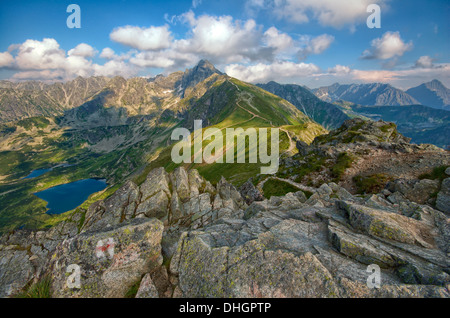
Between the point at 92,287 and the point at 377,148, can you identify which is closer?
the point at 92,287

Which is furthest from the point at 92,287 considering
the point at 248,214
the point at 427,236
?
the point at 427,236

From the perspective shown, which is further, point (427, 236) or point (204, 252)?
point (427, 236)

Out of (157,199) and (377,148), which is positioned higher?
(377,148)

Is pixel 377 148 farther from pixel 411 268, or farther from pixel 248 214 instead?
Answer: pixel 411 268

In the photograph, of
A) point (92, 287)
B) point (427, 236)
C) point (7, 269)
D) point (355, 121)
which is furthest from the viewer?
point (355, 121)

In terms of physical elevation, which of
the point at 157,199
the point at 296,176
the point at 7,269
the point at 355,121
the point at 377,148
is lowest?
the point at 7,269

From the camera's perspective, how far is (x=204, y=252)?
43.5ft

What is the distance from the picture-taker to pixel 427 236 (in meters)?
16.7

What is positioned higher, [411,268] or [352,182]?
[411,268]
